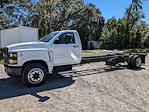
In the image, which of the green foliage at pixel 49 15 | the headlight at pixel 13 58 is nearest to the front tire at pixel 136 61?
the headlight at pixel 13 58

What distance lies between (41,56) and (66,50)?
1.38m

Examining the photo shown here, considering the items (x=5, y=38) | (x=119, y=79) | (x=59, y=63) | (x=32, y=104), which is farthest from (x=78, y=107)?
(x=5, y=38)

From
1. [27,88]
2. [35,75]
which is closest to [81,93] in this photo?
[35,75]

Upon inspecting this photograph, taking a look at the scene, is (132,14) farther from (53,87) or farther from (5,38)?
(53,87)

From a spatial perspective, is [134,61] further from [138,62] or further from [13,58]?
[13,58]

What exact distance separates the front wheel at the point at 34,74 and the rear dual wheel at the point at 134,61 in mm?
5937

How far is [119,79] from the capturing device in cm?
1236

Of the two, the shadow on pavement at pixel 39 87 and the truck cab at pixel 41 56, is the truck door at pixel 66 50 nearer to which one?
the truck cab at pixel 41 56

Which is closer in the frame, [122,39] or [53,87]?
[53,87]

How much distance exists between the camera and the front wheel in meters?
10.4

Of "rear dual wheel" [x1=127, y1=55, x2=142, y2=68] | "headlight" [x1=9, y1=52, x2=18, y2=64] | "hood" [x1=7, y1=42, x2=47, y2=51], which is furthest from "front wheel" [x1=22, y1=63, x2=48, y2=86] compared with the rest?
"rear dual wheel" [x1=127, y1=55, x2=142, y2=68]

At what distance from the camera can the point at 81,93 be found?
10.0 meters

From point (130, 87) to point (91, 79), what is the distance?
1.69 meters

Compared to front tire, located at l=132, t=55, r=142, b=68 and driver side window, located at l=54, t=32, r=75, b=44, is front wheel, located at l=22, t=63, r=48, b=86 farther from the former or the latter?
front tire, located at l=132, t=55, r=142, b=68
